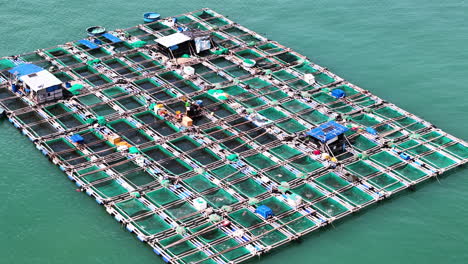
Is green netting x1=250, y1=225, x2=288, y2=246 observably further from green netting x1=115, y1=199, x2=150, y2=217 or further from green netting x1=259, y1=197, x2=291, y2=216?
green netting x1=115, y1=199, x2=150, y2=217

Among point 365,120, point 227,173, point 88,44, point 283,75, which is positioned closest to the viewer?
point 227,173

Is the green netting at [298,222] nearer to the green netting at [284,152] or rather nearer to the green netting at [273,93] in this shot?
the green netting at [284,152]

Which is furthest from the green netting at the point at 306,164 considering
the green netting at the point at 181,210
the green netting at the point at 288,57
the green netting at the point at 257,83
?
the green netting at the point at 288,57

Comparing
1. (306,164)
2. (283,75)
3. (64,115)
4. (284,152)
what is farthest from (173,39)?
(306,164)

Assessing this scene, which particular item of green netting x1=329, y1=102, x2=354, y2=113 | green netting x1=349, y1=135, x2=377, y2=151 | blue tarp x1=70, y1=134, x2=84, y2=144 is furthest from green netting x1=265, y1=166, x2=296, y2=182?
blue tarp x1=70, y1=134, x2=84, y2=144

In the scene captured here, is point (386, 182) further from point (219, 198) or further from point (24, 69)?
point (24, 69)

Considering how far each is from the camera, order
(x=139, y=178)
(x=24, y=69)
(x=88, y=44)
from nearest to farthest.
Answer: (x=139, y=178), (x=24, y=69), (x=88, y=44)

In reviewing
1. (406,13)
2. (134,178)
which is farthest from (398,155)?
(406,13)
